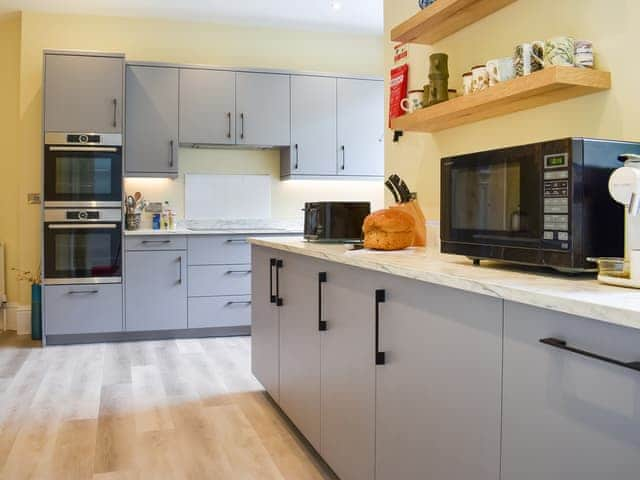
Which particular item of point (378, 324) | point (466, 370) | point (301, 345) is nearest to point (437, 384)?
point (466, 370)

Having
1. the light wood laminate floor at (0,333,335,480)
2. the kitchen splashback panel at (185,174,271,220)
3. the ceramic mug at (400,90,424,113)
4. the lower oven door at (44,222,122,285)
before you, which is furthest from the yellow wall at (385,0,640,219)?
the kitchen splashback panel at (185,174,271,220)

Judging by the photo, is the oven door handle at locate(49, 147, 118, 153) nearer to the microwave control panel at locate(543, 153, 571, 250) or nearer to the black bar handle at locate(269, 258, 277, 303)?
the black bar handle at locate(269, 258, 277, 303)

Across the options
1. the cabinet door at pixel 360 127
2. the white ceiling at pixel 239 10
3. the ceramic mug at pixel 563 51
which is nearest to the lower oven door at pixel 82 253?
the white ceiling at pixel 239 10

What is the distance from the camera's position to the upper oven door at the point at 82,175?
4672mm

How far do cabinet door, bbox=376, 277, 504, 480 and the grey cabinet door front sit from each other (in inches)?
147

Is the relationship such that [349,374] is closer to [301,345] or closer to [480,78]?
[301,345]

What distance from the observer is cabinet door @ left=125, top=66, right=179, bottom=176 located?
4.96 m

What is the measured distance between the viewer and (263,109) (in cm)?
527

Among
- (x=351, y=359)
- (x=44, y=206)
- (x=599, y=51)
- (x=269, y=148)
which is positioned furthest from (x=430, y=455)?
(x=269, y=148)

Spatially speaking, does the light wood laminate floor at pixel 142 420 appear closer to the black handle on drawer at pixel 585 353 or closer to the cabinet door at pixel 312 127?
the black handle on drawer at pixel 585 353

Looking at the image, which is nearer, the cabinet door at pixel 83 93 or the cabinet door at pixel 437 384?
the cabinet door at pixel 437 384

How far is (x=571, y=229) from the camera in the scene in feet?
4.45

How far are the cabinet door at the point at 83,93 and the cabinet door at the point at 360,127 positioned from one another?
1837 mm

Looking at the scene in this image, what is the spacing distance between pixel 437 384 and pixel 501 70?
100 centimetres
